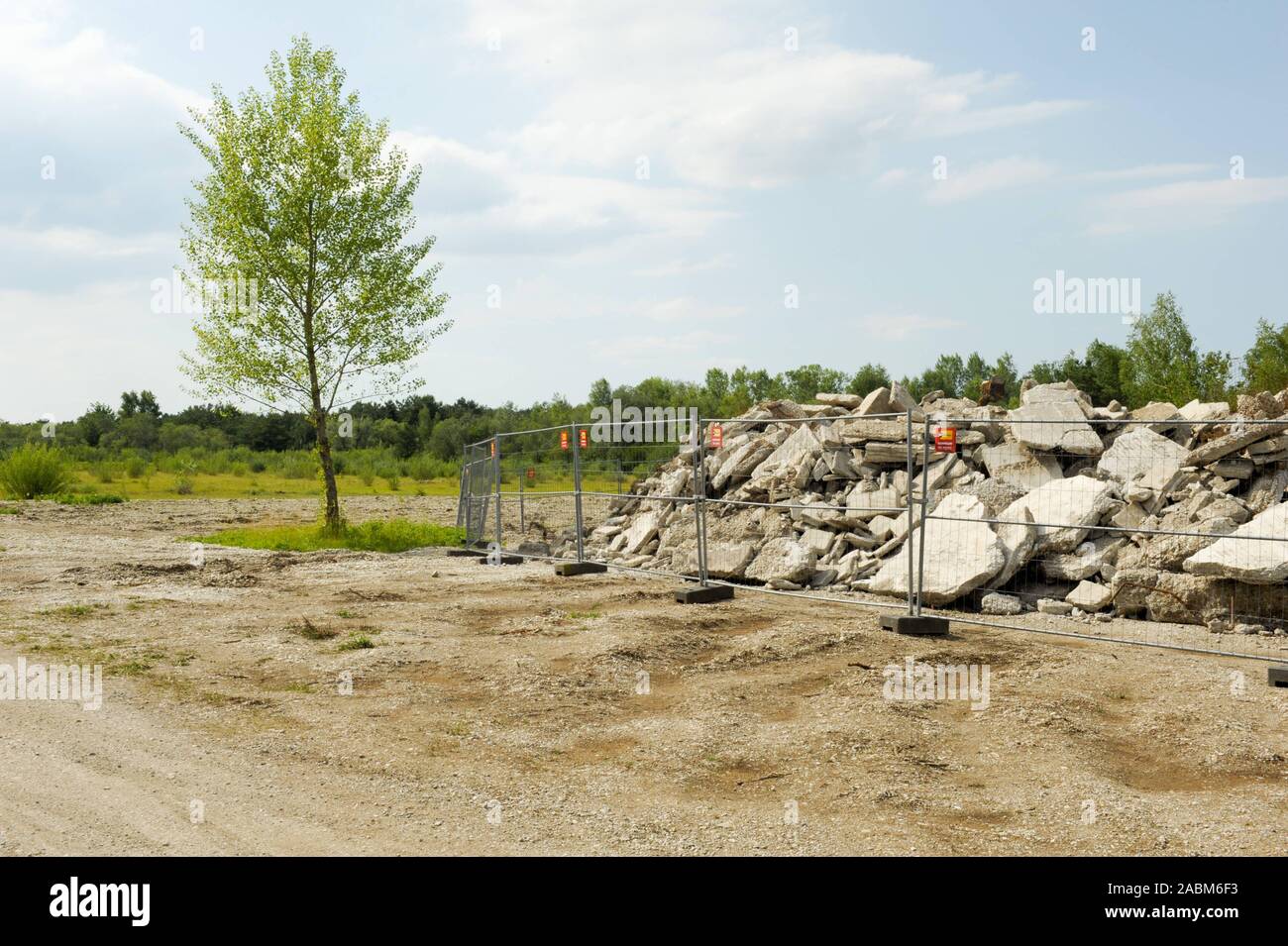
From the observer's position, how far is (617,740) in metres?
7.24

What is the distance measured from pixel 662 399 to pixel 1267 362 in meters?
36.5

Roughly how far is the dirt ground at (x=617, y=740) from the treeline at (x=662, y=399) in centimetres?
3947

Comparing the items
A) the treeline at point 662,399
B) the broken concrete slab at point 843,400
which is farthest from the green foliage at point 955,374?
the broken concrete slab at point 843,400

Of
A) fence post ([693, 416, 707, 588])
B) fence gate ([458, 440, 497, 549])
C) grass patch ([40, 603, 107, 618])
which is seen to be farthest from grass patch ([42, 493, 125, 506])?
fence post ([693, 416, 707, 588])

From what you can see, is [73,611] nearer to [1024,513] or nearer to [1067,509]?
[1024,513]

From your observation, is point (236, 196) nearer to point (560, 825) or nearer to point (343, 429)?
point (343, 429)

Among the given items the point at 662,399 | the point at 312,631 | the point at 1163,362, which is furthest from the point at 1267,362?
the point at 312,631

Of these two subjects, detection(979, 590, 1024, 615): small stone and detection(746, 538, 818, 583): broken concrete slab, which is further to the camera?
detection(746, 538, 818, 583): broken concrete slab

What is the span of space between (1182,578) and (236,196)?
20496 millimetres

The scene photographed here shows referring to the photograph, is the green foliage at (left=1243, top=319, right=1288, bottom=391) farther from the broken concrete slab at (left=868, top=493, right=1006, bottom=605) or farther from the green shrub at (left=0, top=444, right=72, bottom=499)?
the green shrub at (left=0, top=444, right=72, bottom=499)

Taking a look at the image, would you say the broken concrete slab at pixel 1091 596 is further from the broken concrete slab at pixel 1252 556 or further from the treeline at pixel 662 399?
the treeline at pixel 662 399

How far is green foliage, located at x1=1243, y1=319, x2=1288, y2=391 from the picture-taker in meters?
44.5

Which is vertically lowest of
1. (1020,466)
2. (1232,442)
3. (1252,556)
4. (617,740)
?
(617,740)

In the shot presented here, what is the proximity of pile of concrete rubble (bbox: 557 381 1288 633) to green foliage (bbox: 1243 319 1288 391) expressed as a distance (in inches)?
1267
